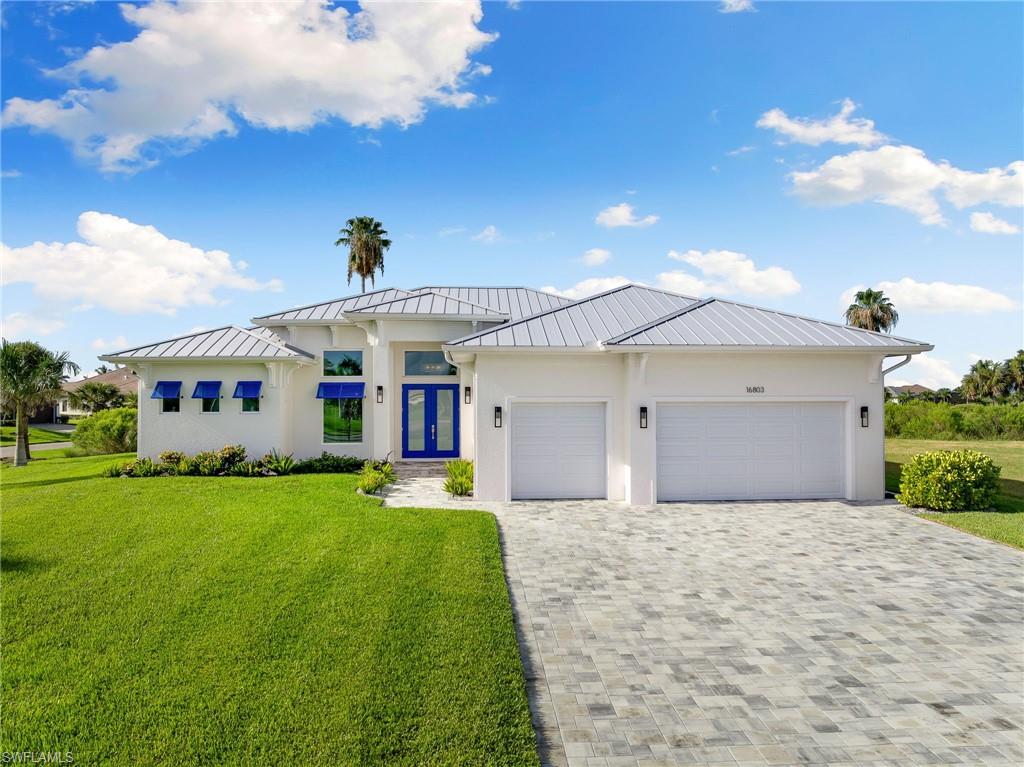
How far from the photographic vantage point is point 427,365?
57.5ft

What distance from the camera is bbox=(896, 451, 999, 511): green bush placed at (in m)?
11.3

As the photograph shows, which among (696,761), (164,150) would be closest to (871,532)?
(696,761)

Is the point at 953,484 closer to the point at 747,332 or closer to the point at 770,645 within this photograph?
the point at 747,332

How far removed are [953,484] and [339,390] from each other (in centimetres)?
1664

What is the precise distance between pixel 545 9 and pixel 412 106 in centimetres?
469


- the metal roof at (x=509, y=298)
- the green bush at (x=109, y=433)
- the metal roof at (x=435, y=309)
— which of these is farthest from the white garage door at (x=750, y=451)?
the green bush at (x=109, y=433)

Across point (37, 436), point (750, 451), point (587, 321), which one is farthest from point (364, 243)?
point (37, 436)

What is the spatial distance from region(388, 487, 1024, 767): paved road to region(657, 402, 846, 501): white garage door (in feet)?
7.77

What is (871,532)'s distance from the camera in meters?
9.68

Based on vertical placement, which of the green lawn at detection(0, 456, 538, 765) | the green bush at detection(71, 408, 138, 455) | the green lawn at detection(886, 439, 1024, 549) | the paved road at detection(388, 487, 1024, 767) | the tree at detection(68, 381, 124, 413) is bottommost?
the paved road at detection(388, 487, 1024, 767)

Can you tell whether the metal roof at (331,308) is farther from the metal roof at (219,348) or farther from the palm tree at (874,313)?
the palm tree at (874,313)

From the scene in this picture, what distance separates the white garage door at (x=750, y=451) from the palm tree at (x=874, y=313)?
25.8 m

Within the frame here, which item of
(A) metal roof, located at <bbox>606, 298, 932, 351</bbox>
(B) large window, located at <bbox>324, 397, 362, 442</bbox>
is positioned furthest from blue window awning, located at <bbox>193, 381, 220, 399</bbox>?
(A) metal roof, located at <bbox>606, 298, 932, 351</bbox>

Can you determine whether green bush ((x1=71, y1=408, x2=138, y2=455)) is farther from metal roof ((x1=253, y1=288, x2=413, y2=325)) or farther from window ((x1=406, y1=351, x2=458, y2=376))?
window ((x1=406, y1=351, x2=458, y2=376))
